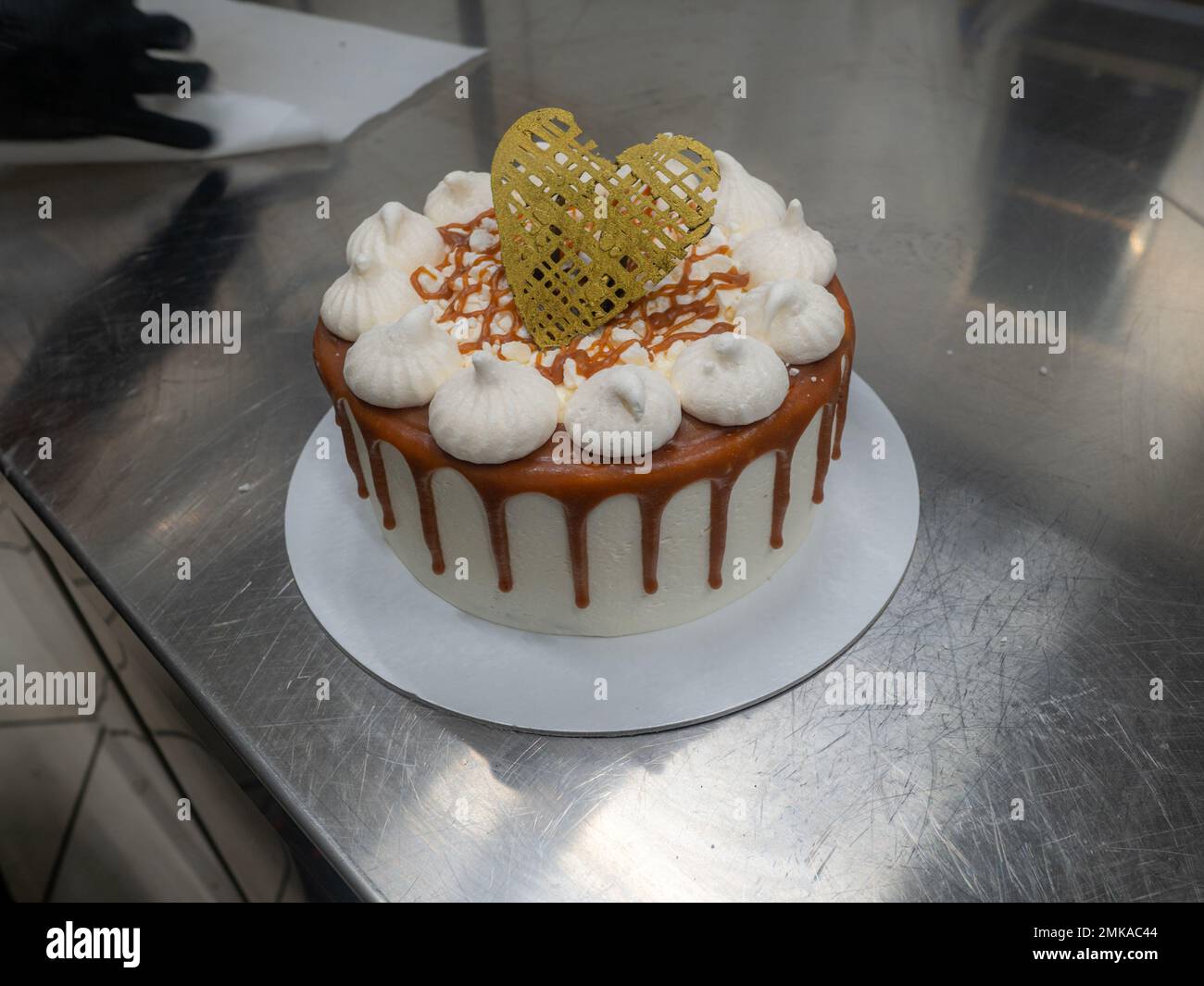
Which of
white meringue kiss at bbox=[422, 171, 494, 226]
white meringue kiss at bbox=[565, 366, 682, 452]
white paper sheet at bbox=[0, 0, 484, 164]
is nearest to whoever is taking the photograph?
white meringue kiss at bbox=[565, 366, 682, 452]

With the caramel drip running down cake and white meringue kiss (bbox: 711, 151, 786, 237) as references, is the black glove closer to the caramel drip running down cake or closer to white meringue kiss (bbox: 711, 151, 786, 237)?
the caramel drip running down cake

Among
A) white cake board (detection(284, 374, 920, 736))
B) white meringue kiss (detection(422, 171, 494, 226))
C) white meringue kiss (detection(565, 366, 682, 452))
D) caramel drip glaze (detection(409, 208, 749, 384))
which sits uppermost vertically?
white meringue kiss (detection(422, 171, 494, 226))

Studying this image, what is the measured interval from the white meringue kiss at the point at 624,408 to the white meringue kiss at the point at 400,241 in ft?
2.11

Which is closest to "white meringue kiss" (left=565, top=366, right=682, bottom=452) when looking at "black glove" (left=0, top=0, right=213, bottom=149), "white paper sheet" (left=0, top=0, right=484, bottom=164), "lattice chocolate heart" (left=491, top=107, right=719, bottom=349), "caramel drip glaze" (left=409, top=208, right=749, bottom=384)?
"caramel drip glaze" (left=409, top=208, right=749, bottom=384)

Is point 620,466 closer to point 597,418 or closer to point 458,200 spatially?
point 597,418

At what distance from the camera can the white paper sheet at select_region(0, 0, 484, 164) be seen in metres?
4.09

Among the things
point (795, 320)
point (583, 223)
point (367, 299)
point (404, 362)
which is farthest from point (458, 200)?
point (795, 320)

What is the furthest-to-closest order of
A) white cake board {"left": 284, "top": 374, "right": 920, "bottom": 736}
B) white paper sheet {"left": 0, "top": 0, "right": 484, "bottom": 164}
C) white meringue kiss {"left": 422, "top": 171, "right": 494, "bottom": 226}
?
white paper sheet {"left": 0, "top": 0, "right": 484, "bottom": 164} → white meringue kiss {"left": 422, "top": 171, "right": 494, "bottom": 226} → white cake board {"left": 284, "top": 374, "right": 920, "bottom": 736}

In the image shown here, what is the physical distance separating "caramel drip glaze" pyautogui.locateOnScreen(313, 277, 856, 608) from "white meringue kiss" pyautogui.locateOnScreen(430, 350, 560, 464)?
0.04 meters

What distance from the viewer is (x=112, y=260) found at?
12.0ft

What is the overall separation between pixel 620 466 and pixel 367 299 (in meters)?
0.71

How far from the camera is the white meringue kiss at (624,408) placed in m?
1.91

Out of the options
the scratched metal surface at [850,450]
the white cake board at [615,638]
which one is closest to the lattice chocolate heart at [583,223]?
the white cake board at [615,638]
